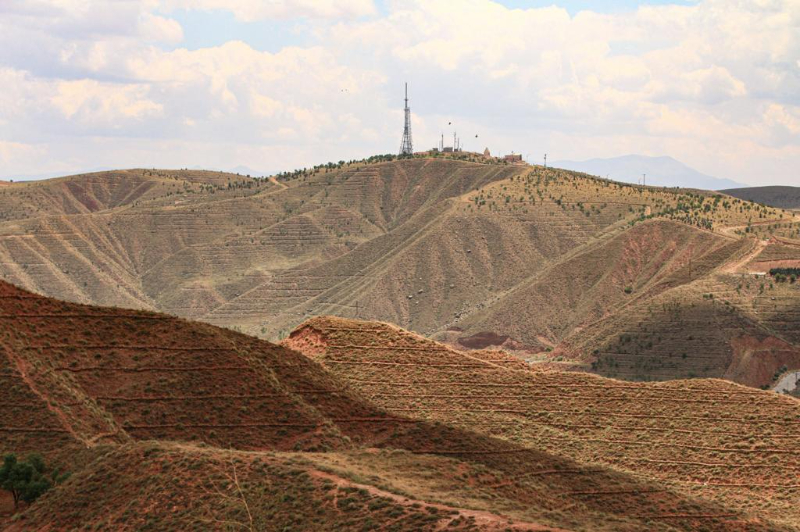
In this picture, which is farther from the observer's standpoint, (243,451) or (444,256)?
(444,256)

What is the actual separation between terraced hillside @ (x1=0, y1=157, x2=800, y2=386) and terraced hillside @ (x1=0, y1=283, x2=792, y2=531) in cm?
4900

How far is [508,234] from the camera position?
→ 15000 cm

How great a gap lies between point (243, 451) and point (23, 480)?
7640 millimetres

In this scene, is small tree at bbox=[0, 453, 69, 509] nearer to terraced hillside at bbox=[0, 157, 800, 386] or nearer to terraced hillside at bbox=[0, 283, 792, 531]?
terraced hillside at bbox=[0, 283, 792, 531]

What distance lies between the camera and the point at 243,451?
4122cm

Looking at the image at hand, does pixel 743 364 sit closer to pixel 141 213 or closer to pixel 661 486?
pixel 661 486

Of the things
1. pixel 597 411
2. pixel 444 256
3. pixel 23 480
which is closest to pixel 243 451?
pixel 23 480

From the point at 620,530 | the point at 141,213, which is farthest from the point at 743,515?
the point at 141,213

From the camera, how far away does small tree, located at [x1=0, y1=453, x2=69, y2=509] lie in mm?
38125

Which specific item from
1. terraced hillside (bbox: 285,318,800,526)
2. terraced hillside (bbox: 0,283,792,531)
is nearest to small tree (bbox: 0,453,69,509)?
terraced hillside (bbox: 0,283,792,531)

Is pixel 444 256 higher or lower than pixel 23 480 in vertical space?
higher

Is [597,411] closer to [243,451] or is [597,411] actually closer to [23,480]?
[243,451]

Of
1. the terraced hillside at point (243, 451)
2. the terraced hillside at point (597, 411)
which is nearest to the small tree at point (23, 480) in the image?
the terraced hillside at point (243, 451)

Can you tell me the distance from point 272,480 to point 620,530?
1205 cm
